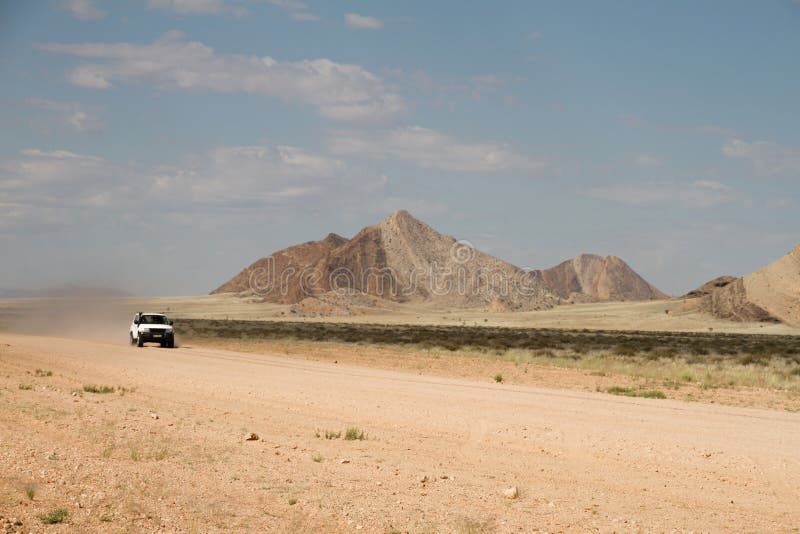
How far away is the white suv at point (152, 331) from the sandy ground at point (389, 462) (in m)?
19.3

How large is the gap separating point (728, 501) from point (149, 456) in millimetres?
7510

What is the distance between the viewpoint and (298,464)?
37.6ft

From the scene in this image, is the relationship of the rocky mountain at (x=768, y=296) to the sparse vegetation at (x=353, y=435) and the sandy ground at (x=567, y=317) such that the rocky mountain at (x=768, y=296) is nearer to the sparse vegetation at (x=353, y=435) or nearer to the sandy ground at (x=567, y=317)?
the sandy ground at (x=567, y=317)

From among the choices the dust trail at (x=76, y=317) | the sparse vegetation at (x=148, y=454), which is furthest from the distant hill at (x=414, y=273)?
the sparse vegetation at (x=148, y=454)

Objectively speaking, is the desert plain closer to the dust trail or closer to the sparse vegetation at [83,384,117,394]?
the sparse vegetation at [83,384,117,394]

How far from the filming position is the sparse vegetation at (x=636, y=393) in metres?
22.7

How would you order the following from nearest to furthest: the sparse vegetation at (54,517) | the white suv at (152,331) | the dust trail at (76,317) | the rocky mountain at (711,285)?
the sparse vegetation at (54,517), the white suv at (152,331), the dust trail at (76,317), the rocky mountain at (711,285)

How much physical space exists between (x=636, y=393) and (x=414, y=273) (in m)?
143

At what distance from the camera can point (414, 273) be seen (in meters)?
166

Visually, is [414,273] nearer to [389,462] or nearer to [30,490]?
[389,462]

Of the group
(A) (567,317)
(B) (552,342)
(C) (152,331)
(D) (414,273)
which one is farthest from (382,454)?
(D) (414,273)

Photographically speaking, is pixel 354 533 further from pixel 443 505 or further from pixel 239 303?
pixel 239 303

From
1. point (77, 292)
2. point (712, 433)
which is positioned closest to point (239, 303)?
point (77, 292)

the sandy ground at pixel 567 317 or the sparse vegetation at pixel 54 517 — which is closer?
the sparse vegetation at pixel 54 517
